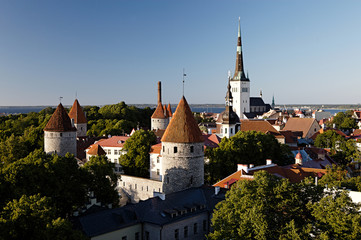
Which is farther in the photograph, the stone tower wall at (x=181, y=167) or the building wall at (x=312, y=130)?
the building wall at (x=312, y=130)

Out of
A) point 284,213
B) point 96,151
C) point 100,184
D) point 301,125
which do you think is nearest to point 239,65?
point 301,125

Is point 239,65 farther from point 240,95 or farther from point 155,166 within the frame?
point 155,166

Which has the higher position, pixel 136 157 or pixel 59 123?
pixel 59 123

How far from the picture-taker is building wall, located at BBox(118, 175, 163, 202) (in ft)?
125

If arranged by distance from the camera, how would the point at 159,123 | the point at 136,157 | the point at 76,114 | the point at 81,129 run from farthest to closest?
the point at 159,123 < the point at 81,129 < the point at 76,114 < the point at 136,157

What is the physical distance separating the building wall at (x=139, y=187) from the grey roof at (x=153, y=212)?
28.7ft

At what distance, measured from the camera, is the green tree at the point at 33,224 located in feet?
60.0

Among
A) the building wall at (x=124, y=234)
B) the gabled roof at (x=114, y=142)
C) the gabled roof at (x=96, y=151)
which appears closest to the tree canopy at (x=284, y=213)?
the building wall at (x=124, y=234)

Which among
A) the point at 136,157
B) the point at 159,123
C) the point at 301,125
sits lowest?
the point at 136,157

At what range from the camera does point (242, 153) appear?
145 ft

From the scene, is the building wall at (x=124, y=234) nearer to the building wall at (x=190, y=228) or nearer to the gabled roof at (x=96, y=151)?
the building wall at (x=190, y=228)

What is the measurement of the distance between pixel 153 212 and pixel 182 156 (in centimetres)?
729

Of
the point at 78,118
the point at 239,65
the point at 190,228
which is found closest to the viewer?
the point at 190,228

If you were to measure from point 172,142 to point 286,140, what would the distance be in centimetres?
3846
